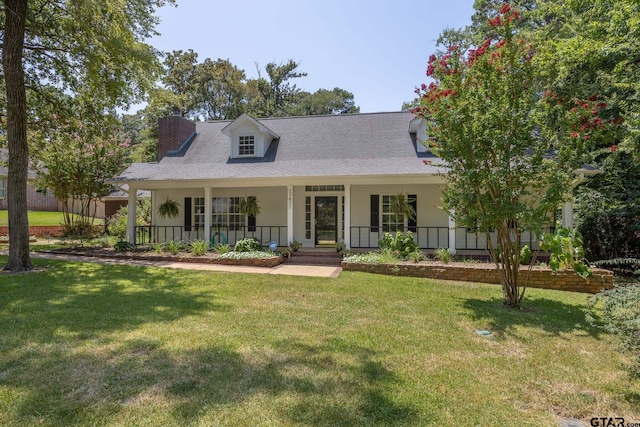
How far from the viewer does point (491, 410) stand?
2.96 m

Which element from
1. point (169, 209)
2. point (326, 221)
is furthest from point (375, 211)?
point (169, 209)

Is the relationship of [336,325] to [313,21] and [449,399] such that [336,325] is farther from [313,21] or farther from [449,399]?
[313,21]

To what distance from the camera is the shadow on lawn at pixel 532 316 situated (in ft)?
17.0

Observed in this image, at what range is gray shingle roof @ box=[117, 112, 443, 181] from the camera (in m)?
11.4

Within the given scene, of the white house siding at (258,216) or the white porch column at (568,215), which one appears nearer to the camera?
the white porch column at (568,215)

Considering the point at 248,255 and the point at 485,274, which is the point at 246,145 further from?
the point at 485,274

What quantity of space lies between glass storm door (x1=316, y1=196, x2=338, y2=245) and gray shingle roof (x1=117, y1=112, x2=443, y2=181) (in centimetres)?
152

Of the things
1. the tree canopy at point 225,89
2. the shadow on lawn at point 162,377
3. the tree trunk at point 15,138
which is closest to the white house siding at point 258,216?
the tree trunk at point 15,138

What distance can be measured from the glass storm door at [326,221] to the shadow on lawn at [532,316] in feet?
22.1

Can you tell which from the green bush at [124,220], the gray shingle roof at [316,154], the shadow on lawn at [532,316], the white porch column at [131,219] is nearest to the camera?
A: the shadow on lawn at [532,316]

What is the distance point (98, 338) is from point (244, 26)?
12473mm

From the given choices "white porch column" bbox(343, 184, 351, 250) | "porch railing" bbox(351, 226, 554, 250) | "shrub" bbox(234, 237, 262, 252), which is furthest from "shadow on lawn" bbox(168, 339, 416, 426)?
"porch railing" bbox(351, 226, 554, 250)

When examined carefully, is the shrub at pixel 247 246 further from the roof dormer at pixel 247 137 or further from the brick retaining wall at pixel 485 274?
the roof dormer at pixel 247 137

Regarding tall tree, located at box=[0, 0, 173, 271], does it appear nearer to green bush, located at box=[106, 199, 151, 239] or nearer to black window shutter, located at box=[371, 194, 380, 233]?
green bush, located at box=[106, 199, 151, 239]
